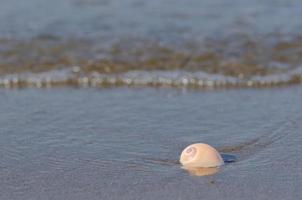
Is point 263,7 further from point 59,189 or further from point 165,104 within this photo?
point 59,189

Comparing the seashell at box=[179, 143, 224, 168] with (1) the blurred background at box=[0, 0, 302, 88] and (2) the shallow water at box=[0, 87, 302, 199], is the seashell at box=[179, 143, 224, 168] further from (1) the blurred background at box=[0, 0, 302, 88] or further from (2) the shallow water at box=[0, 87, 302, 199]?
(1) the blurred background at box=[0, 0, 302, 88]

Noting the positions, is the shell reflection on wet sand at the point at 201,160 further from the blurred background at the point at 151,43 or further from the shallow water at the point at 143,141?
the blurred background at the point at 151,43

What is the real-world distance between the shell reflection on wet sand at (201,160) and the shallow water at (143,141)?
0.15ft

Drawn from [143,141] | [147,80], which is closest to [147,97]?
[147,80]

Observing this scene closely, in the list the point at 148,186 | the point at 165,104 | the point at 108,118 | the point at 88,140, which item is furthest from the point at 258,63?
the point at 148,186

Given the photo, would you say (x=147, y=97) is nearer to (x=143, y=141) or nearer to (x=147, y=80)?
(x=147, y=80)

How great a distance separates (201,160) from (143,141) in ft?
1.85

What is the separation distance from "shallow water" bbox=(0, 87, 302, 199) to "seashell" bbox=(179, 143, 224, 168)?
0.17ft

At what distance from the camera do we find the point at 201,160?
3477 mm

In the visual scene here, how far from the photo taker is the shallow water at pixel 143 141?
3316mm

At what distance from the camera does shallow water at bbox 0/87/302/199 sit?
3.32 metres

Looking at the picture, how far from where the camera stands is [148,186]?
3338 mm

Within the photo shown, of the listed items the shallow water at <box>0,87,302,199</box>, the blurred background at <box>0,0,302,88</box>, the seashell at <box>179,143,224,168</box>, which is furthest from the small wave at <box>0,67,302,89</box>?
the seashell at <box>179,143,224,168</box>

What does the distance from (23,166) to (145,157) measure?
23.7 inches
